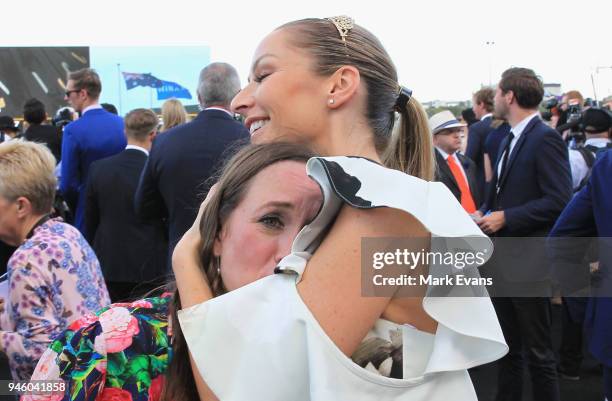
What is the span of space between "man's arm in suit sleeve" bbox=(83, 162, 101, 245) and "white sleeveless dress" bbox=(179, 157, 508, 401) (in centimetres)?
398

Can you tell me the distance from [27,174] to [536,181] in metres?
3.09

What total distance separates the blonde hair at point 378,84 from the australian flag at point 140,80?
10.6 metres

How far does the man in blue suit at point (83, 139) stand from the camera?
5.34 metres

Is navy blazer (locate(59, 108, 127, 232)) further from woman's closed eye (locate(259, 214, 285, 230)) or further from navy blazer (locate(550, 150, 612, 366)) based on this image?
woman's closed eye (locate(259, 214, 285, 230))

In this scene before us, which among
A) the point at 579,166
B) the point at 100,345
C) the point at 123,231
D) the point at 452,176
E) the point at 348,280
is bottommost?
the point at 579,166

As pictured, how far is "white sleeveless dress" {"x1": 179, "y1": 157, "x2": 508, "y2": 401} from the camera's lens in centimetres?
93

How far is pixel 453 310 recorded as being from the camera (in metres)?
0.97

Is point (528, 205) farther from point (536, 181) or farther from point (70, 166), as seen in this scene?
point (70, 166)

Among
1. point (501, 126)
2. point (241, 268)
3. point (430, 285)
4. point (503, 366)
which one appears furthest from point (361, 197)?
point (501, 126)

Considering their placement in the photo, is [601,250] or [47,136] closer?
[601,250]

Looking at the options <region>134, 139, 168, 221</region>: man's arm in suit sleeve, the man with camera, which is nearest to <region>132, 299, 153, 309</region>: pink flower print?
<region>134, 139, 168, 221</region>: man's arm in suit sleeve

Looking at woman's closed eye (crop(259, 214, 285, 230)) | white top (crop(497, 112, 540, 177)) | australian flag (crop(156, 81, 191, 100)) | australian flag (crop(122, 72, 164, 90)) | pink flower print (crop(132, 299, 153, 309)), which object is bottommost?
white top (crop(497, 112, 540, 177))

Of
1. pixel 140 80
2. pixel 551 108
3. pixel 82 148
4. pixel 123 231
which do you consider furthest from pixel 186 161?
pixel 140 80

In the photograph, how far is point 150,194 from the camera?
407 cm
